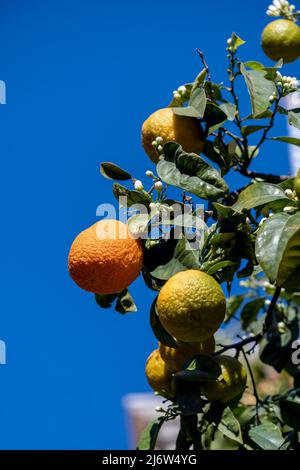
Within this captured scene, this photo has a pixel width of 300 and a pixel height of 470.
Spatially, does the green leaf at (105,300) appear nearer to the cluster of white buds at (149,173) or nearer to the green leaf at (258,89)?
the cluster of white buds at (149,173)

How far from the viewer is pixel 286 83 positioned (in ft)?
5.74

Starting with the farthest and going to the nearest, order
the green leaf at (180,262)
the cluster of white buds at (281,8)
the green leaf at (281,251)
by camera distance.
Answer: the cluster of white buds at (281,8)
the green leaf at (180,262)
the green leaf at (281,251)

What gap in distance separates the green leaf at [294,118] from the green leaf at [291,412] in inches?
30.7

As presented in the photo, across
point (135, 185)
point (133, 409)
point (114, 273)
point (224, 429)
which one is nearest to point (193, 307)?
point (114, 273)

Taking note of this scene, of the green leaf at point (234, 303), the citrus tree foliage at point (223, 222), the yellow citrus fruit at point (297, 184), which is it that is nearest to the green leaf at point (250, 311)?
the green leaf at point (234, 303)

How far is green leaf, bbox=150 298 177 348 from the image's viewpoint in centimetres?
162

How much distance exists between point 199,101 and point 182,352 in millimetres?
561

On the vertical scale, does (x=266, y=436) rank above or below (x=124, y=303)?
below

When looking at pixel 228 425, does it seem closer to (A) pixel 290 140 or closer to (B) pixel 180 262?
(B) pixel 180 262

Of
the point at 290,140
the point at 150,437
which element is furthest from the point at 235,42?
the point at 150,437

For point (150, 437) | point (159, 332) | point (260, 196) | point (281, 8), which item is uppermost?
point (281, 8)

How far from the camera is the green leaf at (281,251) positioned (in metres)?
1.28

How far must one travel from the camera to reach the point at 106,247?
1502 millimetres

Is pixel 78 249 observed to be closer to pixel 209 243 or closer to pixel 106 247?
pixel 106 247
